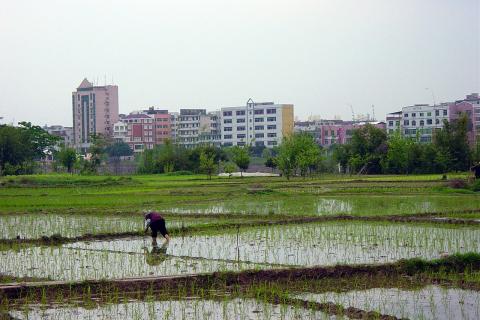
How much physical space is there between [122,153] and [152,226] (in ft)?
229

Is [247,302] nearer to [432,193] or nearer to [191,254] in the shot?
[191,254]

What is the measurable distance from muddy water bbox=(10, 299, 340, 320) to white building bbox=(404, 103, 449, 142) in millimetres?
64831

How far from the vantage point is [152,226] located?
524 inches

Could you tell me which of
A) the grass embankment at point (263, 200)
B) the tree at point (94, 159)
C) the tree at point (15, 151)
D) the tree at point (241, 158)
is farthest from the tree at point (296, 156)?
the tree at point (15, 151)

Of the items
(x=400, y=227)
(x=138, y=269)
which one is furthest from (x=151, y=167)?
(x=138, y=269)

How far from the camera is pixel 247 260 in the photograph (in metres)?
10.9

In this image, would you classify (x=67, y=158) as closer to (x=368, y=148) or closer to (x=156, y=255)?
(x=368, y=148)

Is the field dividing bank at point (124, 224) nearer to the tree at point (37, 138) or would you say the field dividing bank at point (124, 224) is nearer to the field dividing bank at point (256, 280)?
the field dividing bank at point (256, 280)

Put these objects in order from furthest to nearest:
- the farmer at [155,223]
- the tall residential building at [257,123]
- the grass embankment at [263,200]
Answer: the tall residential building at [257,123] < the grass embankment at [263,200] < the farmer at [155,223]

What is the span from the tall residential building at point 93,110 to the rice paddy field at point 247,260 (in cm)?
7192

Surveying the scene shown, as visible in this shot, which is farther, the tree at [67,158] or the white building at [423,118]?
the white building at [423,118]

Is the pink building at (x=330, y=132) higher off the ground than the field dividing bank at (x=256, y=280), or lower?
higher

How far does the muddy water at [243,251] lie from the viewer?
10398 millimetres

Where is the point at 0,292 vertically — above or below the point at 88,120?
below
